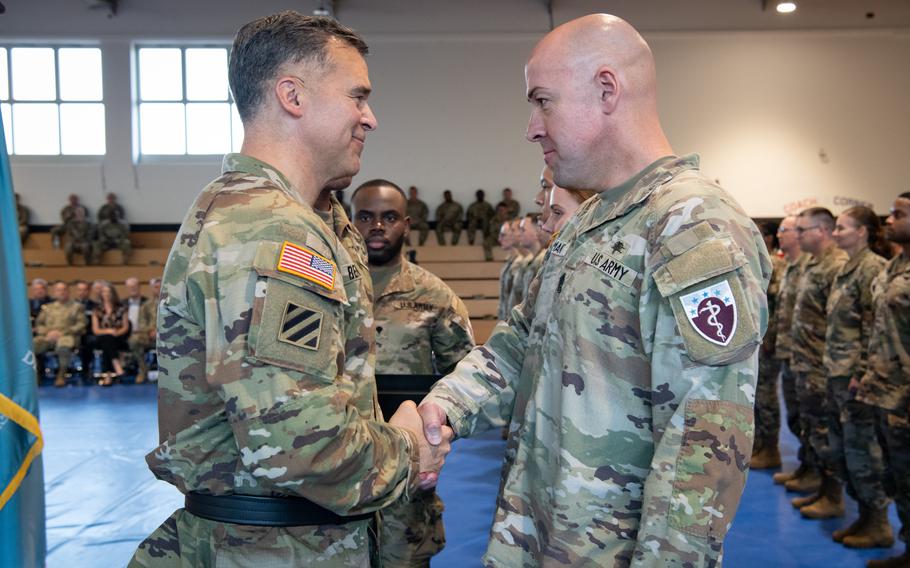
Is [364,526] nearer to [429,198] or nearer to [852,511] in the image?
[852,511]

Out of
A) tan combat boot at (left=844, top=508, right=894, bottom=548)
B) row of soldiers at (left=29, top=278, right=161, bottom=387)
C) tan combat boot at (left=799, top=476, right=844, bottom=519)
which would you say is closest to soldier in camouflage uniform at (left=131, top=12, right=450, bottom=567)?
tan combat boot at (left=844, top=508, right=894, bottom=548)

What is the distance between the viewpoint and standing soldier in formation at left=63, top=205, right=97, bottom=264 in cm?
1579

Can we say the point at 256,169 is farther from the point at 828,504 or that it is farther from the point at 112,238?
the point at 112,238

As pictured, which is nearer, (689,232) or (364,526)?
(689,232)

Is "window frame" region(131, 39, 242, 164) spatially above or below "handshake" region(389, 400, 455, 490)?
above

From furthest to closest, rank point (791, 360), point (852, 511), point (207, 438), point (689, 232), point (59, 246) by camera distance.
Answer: point (59, 246)
point (791, 360)
point (852, 511)
point (207, 438)
point (689, 232)

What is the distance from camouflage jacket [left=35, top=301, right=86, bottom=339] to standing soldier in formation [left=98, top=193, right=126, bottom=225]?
15.1 feet

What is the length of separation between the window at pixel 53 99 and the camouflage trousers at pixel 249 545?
16.6 meters

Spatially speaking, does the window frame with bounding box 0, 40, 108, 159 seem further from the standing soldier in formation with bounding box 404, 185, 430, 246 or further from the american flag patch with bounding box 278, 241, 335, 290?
the american flag patch with bounding box 278, 241, 335, 290

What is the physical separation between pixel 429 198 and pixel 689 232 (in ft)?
51.0

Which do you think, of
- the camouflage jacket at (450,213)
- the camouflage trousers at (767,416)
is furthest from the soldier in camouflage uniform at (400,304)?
the camouflage jacket at (450,213)

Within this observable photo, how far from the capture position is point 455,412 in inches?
81.9

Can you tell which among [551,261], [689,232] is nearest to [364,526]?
[551,261]

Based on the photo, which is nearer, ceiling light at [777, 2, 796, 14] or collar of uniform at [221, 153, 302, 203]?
collar of uniform at [221, 153, 302, 203]
